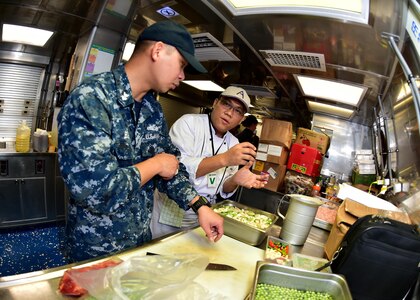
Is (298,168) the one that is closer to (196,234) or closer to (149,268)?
(196,234)

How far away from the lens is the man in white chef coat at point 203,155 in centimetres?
207

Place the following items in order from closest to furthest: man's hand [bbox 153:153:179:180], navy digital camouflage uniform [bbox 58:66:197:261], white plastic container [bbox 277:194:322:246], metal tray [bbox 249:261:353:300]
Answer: navy digital camouflage uniform [bbox 58:66:197:261] < metal tray [bbox 249:261:353:300] < man's hand [bbox 153:153:179:180] < white plastic container [bbox 277:194:322:246]

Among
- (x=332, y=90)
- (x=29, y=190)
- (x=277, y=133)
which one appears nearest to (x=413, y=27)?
(x=332, y=90)


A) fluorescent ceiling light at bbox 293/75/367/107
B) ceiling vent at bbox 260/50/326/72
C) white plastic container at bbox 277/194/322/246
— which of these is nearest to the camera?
white plastic container at bbox 277/194/322/246

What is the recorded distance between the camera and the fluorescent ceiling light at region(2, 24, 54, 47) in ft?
11.6

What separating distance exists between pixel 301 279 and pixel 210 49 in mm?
2614

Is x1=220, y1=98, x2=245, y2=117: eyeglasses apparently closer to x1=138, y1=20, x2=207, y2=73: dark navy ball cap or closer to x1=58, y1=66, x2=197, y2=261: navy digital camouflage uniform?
x1=58, y1=66, x2=197, y2=261: navy digital camouflage uniform

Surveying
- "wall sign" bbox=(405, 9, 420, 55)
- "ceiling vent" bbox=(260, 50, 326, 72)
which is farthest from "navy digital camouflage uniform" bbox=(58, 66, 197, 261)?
"ceiling vent" bbox=(260, 50, 326, 72)

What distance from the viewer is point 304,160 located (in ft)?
13.1

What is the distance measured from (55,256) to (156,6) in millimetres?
3536

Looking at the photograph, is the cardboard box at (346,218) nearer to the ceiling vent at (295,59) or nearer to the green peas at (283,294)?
the green peas at (283,294)

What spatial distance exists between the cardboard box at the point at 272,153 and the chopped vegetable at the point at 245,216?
7.02 ft

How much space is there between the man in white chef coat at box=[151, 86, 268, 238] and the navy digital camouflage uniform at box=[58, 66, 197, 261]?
1.79ft

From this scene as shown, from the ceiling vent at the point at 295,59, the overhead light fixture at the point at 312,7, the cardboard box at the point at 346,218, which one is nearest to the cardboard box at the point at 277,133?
the ceiling vent at the point at 295,59
